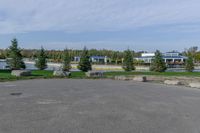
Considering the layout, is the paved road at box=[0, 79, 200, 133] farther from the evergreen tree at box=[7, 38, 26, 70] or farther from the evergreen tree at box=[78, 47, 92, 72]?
the evergreen tree at box=[78, 47, 92, 72]

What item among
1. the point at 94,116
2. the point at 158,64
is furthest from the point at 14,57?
the point at 94,116

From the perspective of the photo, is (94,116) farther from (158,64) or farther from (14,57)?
(158,64)

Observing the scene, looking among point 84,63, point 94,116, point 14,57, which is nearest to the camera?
point 94,116

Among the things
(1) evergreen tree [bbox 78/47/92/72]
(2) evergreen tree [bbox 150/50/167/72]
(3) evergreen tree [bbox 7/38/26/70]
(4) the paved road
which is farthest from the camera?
(2) evergreen tree [bbox 150/50/167/72]

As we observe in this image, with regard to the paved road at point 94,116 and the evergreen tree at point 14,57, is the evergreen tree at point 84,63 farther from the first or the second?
the paved road at point 94,116

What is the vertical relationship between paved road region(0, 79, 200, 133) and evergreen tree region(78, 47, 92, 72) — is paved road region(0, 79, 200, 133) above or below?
below

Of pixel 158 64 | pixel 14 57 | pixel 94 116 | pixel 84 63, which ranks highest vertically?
pixel 14 57

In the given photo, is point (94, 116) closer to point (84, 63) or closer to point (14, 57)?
point (14, 57)

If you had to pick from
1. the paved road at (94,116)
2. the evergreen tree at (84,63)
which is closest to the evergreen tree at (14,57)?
the evergreen tree at (84,63)

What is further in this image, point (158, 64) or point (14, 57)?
point (158, 64)

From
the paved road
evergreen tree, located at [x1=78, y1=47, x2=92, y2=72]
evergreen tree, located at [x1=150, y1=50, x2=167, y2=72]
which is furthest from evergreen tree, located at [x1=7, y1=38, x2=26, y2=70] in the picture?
the paved road

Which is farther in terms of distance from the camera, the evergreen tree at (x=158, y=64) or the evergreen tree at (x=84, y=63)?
the evergreen tree at (x=158, y=64)

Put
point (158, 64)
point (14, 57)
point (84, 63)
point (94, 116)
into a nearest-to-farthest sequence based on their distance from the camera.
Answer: point (94, 116), point (14, 57), point (84, 63), point (158, 64)

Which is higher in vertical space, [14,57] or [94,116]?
[14,57]
